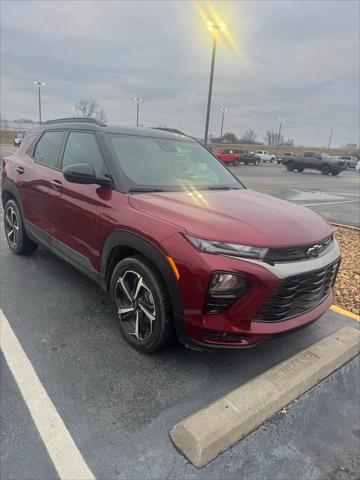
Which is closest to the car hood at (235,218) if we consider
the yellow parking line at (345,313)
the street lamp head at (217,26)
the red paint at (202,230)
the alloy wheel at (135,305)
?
the red paint at (202,230)

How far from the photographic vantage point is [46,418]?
2289 mm

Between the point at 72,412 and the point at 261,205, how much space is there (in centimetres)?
207

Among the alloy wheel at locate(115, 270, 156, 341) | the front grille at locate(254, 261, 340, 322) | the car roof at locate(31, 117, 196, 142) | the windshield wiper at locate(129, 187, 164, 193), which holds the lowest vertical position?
the alloy wheel at locate(115, 270, 156, 341)

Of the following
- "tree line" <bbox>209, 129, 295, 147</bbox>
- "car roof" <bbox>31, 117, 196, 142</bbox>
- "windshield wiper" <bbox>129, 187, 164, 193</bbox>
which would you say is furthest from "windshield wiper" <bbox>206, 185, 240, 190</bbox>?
"tree line" <bbox>209, 129, 295, 147</bbox>

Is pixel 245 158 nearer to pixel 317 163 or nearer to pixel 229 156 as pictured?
pixel 229 156

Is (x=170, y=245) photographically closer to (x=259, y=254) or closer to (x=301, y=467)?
(x=259, y=254)

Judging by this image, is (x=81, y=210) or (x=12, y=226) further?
(x=12, y=226)

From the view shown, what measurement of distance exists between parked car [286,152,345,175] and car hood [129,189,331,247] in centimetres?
3091

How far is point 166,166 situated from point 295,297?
173 centimetres

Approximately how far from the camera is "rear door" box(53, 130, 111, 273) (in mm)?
3221

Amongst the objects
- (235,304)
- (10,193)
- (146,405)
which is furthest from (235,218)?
(10,193)

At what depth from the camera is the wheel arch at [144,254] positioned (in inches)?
97.6

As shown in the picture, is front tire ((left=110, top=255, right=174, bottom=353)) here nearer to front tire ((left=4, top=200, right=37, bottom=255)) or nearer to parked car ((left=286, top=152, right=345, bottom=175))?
front tire ((left=4, top=200, right=37, bottom=255))

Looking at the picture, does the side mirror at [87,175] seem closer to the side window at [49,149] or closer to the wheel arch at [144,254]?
the wheel arch at [144,254]
